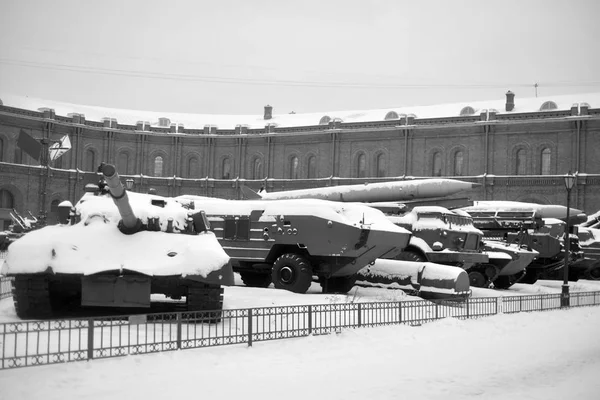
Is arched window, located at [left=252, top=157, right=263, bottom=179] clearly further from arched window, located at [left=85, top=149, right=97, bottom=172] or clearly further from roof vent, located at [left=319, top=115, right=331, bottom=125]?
arched window, located at [left=85, top=149, right=97, bottom=172]

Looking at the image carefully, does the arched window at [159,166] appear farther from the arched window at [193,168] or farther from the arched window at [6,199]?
the arched window at [6,199]

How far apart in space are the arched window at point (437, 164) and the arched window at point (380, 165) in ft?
12.0

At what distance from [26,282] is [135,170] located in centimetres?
4577

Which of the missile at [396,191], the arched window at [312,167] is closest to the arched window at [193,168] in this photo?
the arched window at [312,167]

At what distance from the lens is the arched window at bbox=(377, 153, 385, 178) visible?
53.6 metres

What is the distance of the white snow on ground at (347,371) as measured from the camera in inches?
335

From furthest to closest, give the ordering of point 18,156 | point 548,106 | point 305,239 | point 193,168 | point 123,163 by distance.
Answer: point 193,168
point 123,163
point 18,156
point 548,106
point 305,239

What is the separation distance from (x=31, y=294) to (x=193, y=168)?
154 feet

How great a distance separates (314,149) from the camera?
55781 millimetres

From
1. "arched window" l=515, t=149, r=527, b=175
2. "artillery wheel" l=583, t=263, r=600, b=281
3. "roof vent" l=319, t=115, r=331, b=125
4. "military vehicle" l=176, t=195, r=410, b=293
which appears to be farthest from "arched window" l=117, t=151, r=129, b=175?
"military vehicle" l=176, t=195, r=410, b=293

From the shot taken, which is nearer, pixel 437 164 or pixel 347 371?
pixel 347 371

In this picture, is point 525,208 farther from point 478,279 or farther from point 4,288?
point 4,288

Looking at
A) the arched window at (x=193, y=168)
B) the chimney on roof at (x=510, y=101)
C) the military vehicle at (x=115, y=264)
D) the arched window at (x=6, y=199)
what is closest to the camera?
the military vehicle at (x=115, y=264)

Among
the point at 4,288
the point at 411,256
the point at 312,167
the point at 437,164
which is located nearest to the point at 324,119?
the point at 312,167
